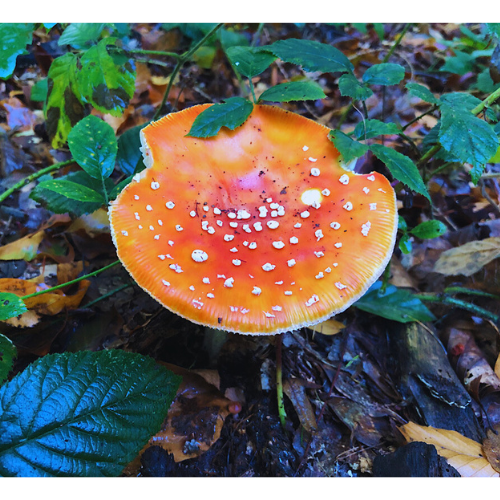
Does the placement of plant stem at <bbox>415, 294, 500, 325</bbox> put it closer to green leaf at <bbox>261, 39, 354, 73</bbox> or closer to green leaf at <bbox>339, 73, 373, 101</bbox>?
green leaf at <bbox>339, 73, 373, 101</bbox>

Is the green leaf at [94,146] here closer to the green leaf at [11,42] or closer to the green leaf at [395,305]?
the green leaf at [11,42]

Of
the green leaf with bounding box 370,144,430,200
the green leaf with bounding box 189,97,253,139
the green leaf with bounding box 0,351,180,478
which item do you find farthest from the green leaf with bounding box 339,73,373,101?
the green leaf with bounding box 0,351,180,478

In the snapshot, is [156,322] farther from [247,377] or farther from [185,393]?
[247,377]

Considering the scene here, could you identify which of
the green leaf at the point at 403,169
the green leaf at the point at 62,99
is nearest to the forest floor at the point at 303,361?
the green leaf at the point at 403,169

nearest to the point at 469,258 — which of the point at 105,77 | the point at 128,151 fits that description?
the point at 128,151

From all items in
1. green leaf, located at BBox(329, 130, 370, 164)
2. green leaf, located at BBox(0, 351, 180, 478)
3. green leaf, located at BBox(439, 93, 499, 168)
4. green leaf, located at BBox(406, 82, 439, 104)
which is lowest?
green leaf, located at BBox(0, 351, 180, 478)

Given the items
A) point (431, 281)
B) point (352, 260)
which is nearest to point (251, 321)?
point (352, 260)
